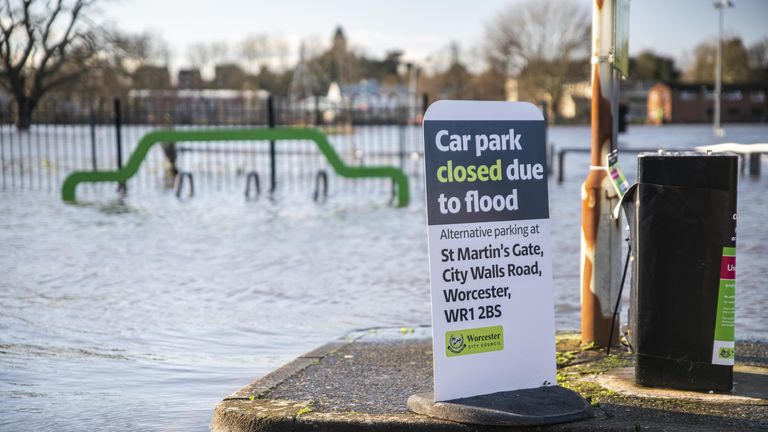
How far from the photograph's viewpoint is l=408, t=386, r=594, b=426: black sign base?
4223mm

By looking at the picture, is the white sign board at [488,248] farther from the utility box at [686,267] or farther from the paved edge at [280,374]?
the paved edge at [280,374]

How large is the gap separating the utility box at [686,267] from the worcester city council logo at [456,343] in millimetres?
994

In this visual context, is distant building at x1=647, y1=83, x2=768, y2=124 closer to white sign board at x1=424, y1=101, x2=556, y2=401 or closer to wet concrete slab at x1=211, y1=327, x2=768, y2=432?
wet concrete slab at x1=211, y1=327, x2=768, y2=432

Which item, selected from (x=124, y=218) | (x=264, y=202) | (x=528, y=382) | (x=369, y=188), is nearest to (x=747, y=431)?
(x=528, y=382)

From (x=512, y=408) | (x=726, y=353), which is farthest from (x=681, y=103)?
(x=512, y=408)

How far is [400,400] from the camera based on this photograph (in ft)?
15.6

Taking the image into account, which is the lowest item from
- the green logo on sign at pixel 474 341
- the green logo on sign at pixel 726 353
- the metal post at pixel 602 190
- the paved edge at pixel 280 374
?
the paved edge at pixel 280 374

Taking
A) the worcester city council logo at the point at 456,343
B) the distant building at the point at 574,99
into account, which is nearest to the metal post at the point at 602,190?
the worcester city council logo at the point at 456,343

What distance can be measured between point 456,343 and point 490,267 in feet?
1.40

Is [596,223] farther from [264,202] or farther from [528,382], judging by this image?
[264,202]

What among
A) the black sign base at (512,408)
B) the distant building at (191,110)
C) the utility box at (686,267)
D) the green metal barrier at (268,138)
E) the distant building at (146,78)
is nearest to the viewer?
the black sign base at (512,408)

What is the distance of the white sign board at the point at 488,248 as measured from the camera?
443 cm

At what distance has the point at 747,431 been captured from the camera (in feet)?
13.5

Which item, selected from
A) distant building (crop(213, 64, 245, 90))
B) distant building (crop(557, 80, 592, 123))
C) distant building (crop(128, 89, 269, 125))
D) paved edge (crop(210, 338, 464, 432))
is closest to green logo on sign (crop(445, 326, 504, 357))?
paved edge (crop(210, 338, 464, 432))
